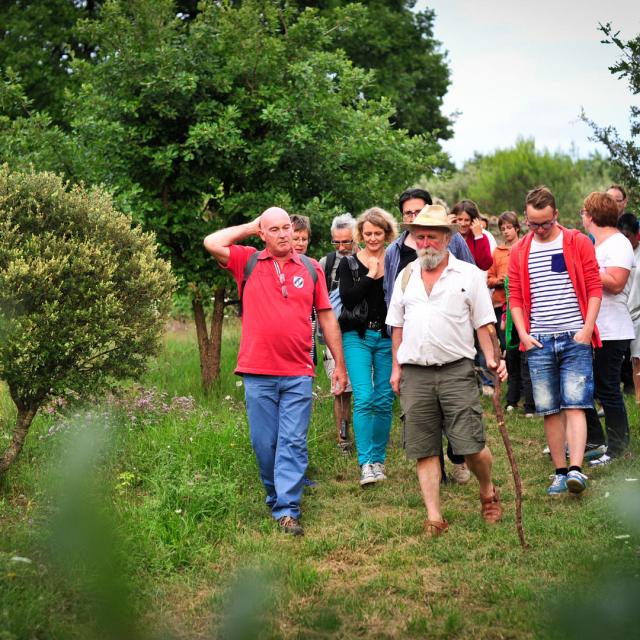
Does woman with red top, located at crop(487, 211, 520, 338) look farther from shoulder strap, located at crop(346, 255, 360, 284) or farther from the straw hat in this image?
the straw hat

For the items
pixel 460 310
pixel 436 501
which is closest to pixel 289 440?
pixel 436 501

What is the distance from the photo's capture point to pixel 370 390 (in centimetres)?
707

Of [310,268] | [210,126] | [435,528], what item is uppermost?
[210,126]

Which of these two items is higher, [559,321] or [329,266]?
[329,266]

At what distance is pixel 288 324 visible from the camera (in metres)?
6.01

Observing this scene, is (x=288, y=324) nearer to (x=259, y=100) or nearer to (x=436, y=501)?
(x=436, y=501)

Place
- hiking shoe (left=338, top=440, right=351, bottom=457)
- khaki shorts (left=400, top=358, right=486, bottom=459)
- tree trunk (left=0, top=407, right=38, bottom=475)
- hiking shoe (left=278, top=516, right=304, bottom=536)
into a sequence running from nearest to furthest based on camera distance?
khaki shorts (left=400, top=358, right=486, bottom=459)
hiking shoe (left=278, top=516, right=304, bottom=536)
tree trunk (left=0, top=407, right=38, bottom=475)
hiking shoe (left=338, top=440, right=351, bottom=457)

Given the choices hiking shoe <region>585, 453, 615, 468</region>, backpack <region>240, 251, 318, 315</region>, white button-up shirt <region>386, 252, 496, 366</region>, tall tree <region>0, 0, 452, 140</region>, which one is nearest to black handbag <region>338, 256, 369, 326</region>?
backpack <region>240, 251, 318, 315</region>

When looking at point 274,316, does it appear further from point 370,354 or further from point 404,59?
point 404,59

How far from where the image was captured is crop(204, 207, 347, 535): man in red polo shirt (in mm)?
5996

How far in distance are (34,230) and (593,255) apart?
4.02 m

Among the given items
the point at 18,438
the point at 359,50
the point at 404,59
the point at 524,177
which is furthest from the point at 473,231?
the point at 524,177

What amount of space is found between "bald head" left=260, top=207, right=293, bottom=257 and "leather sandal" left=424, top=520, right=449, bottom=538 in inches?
79.3

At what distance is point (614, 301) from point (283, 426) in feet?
9.27
